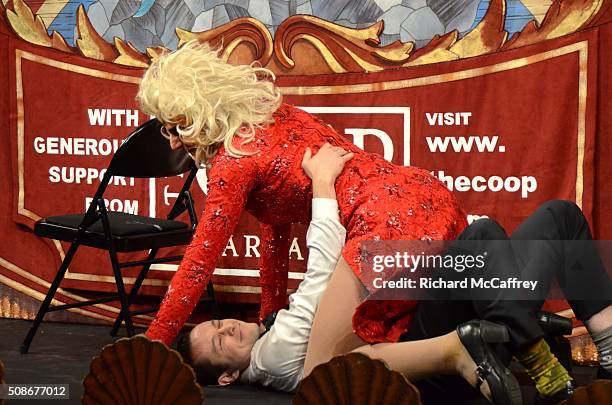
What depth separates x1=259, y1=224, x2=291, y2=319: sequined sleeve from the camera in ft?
10.0

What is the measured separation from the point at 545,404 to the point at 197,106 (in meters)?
1.20

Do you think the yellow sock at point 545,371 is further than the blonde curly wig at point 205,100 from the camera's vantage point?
No

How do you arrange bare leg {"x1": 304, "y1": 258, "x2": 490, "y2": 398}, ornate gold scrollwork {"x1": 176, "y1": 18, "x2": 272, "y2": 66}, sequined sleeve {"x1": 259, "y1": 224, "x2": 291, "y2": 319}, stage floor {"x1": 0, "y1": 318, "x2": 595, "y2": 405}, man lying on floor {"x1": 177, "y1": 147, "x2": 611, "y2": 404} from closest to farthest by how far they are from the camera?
man lying on floor {"x1": 177, "y1": 147, "x2": 611, "y2": 404} < bare leg {"x1": 304, "y1": 258, "x2": 490, "y2": 398} < stage floor {"x1": 0, "y1": 318, "x2": 595, "y2": 405} < sequined sleeve {"x1": 259, "y1": 224, "x2": 291, "y2": 319} < ornate gold scrollwork {"x1": 176, "y1": 18, "x2": 272, "y2": 66}

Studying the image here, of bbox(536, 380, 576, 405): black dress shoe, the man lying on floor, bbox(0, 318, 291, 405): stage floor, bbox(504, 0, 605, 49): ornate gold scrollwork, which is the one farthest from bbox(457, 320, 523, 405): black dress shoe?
bbox(504, 0, 605, 49): ornate gold scrollwork

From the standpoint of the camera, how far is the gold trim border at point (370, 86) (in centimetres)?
327

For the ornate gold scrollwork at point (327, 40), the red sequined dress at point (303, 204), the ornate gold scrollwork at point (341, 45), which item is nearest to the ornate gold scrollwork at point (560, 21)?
the ornate gold scrollwork at point (327, 40)

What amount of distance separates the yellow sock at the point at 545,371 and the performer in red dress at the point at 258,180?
379 mm

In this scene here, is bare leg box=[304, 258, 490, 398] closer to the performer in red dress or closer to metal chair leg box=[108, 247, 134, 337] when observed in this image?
the performer in red dress

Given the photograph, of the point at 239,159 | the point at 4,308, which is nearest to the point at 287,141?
the point at 239,159

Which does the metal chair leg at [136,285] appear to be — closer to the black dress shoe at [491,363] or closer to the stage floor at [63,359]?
the stage floor at [63,359]

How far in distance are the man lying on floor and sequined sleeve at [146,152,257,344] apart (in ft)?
0.73

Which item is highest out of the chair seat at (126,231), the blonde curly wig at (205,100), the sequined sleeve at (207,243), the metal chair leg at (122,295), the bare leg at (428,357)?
the blonde curly wig at (205,100)

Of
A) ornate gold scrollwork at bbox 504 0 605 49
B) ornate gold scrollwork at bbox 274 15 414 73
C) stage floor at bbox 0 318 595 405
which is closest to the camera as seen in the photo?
stage floor at bbox 0 318 595 405

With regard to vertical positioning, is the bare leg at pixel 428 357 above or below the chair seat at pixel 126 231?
below
